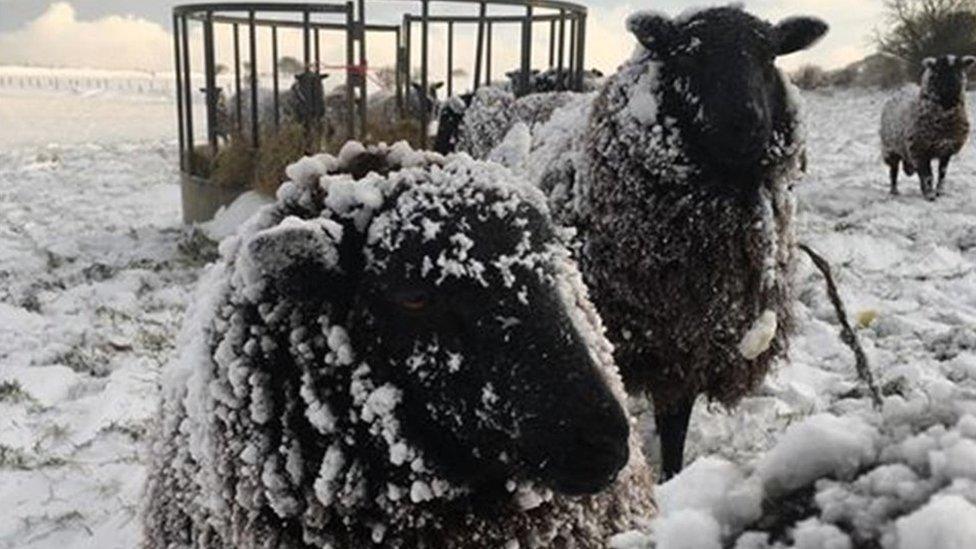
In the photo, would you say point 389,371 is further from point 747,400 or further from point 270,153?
point 270,153

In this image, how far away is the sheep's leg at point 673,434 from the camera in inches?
137

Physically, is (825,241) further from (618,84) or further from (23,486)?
(23,486)

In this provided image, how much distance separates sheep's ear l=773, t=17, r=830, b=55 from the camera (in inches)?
133

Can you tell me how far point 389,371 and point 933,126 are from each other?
1020 cm

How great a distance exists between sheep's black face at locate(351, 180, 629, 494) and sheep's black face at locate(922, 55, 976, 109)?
1012 cm

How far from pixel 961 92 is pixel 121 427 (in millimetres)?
10193

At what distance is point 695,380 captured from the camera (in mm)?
3393

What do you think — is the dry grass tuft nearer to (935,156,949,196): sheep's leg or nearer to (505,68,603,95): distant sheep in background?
(505,68,603,95): distant sheep in background

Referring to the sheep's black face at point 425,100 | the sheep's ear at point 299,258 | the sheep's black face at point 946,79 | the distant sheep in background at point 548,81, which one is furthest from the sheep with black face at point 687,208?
the sheep's black face at point 946,79

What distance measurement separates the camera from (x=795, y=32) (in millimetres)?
3381

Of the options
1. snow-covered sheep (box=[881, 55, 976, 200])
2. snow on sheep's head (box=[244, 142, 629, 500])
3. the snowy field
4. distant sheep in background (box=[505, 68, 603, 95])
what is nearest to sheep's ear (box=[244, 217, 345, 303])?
snow on sheep's head (box=[244, 142, 629, 500])

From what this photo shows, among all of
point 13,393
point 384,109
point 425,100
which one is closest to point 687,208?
point 13,393

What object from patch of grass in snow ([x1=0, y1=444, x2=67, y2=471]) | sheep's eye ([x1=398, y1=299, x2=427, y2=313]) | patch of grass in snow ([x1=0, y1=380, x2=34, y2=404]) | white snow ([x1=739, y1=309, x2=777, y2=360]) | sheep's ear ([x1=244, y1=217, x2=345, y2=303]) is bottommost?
patch of grass in snow ([x1=0, y1=444, x2=67, y2=471])

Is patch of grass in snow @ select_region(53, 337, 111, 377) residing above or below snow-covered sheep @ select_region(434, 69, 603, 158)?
below
